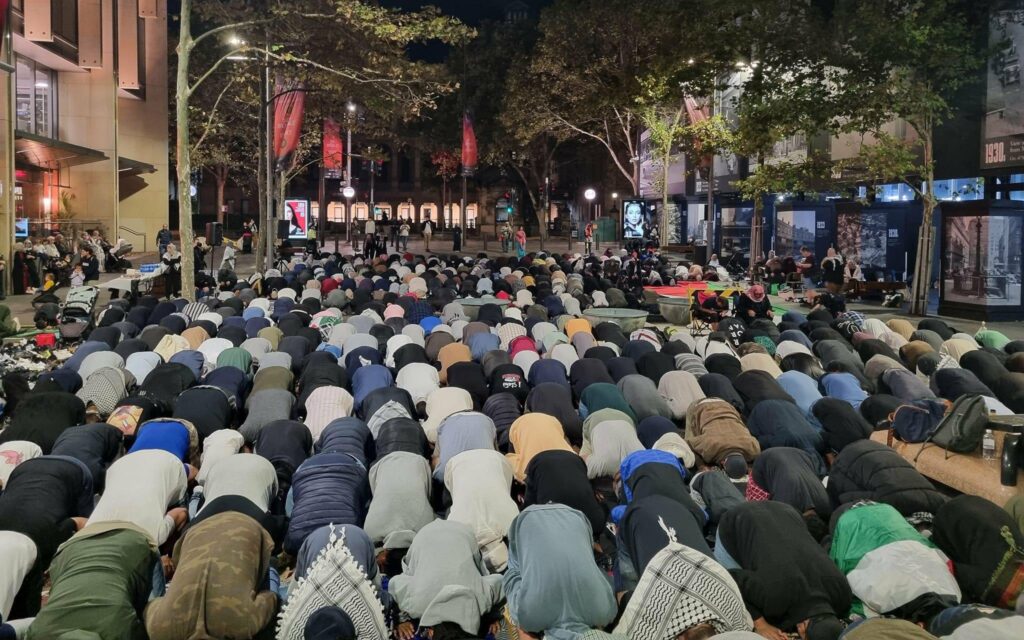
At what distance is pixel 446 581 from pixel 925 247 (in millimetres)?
19278

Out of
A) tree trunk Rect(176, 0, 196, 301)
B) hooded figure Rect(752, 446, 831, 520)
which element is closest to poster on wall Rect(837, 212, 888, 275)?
tree trunk Rect(176, 0, 196, 301)

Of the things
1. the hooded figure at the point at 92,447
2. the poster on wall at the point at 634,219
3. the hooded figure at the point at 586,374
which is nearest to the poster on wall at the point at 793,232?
the poster on wall at the point at 634,219

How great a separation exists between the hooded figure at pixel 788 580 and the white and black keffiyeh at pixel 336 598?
8.02 feet

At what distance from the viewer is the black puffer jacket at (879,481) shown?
748 cm

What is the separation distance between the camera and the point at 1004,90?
74.4ft

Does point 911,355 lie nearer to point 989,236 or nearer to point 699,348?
point 699,348

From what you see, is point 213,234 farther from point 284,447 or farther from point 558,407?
point 284,447

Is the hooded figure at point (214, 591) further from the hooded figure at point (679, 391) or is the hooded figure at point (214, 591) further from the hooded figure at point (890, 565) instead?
the hooded figure at point (679, 391)

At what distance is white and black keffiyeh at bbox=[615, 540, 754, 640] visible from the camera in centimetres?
599

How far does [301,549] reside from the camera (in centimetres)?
682

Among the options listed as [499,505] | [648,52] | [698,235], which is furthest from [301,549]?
[698,235]

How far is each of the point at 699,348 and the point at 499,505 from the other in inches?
307

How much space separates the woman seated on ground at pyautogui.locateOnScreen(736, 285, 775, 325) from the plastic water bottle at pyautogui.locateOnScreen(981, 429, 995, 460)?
10543 mm

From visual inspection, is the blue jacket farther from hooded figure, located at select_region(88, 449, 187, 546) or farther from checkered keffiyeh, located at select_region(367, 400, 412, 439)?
checkered keffiyeh, located at select_region(367, 400, 412, 439)
